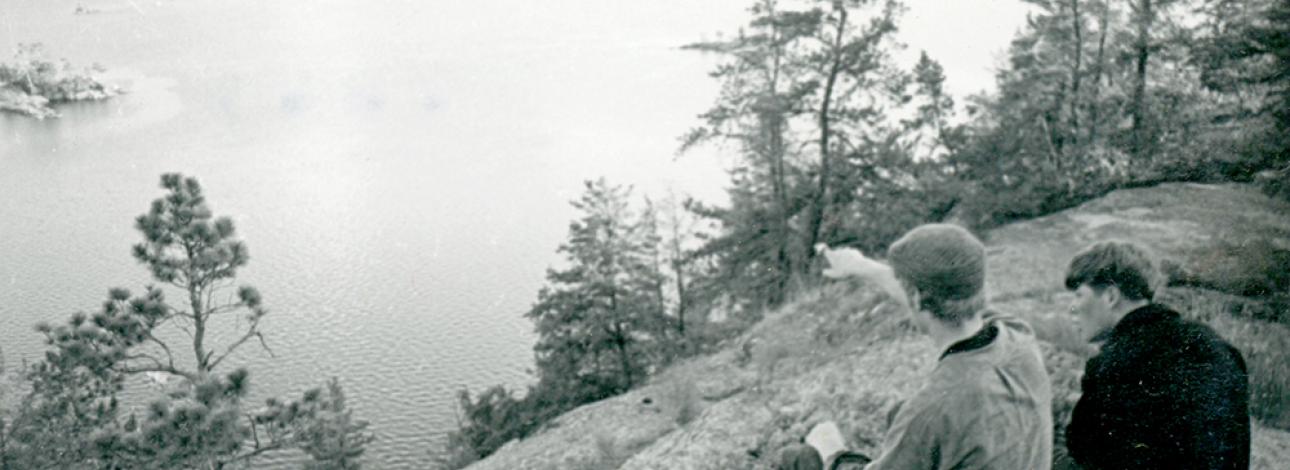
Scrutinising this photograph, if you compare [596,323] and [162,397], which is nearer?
[162,397]

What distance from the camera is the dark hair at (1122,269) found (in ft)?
10.7

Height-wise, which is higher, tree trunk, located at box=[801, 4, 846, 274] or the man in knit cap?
tree trunk, located at box=[801, 4, 846, 274]

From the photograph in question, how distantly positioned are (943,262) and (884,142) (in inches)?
621

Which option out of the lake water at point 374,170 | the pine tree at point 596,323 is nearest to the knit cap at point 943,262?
the pine tree at point 596,323

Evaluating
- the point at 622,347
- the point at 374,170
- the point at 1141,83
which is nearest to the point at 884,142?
the point at 1141,83

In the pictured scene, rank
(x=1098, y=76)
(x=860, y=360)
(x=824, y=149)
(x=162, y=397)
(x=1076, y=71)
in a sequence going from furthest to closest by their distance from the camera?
(x=1098, y=76) → (x=1076, y=71) → (x=824, y=149) → (x=162, y=397) → (x=860, y=360)

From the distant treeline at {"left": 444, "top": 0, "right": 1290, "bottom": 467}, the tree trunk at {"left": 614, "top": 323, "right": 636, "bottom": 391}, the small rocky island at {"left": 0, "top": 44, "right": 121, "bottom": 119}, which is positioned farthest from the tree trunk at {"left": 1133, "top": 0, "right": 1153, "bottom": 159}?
the small rocky island at {"left": 0, "top": 44, "right": 121, "bottom": 119}

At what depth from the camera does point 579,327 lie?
870 inches

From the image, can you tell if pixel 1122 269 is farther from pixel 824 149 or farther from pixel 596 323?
pixel 596 323

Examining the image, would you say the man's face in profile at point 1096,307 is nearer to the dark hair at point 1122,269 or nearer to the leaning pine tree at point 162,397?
the dark hair at point 1122,269

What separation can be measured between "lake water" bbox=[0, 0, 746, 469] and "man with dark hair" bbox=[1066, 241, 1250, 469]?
23.9 meters

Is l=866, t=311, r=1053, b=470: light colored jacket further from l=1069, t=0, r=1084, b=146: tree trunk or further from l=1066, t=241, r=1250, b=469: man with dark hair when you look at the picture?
l=1069, t=0, r=1084, b=146: tree trunk

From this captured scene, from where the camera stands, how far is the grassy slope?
645 cm

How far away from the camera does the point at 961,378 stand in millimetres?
2240
